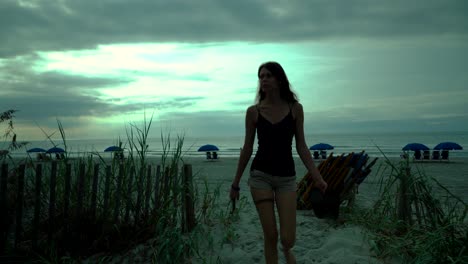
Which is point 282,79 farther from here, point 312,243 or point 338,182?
point 338,182

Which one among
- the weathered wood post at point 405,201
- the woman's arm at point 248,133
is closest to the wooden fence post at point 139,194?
the woman's arm at point 248,133

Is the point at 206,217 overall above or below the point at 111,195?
below

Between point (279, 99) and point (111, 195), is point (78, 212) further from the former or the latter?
point (279, 99)

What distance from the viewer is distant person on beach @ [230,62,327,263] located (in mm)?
3018

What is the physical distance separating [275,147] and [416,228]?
7.76 feet

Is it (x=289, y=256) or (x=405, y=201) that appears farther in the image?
(x=405, y=201)

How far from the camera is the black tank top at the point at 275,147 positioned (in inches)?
119

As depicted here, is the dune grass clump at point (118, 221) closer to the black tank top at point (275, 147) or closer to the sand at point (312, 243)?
the sand at point (312, 243)

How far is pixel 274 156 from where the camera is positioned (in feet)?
9.96

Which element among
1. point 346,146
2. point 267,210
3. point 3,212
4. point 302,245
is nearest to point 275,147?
point 267,210

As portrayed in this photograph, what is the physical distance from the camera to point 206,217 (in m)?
4.89

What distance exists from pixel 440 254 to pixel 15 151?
219 inches

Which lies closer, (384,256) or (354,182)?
(384,256)

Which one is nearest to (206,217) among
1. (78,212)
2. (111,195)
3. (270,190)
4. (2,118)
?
(111,195)
